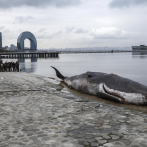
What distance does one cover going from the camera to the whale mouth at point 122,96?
11323mm

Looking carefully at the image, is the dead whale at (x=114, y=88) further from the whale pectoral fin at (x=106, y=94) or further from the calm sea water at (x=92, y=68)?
the calm sea water at (x=92, y=68)

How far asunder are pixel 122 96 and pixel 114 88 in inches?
27.8

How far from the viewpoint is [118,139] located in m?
5.61

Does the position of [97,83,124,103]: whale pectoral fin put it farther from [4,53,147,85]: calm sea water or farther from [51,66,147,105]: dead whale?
[4,53,147,85]: calm sea water

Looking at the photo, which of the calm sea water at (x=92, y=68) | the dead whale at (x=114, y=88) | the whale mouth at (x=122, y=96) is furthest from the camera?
the calm sea water at (x=92, y=68)

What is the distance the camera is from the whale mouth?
11.3 m

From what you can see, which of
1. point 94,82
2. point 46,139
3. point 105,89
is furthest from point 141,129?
point 94,82

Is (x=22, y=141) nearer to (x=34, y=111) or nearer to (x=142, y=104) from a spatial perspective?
(x=34, y=111)

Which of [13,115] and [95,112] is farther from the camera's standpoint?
[95,112]

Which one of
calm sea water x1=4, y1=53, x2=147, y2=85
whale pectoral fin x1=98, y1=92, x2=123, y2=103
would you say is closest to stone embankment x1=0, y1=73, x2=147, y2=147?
whale pectoral fin x1=98, y1=92, x2=123, y2=103

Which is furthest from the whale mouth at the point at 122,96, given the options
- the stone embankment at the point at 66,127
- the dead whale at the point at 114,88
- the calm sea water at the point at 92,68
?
the calm sea water at the point at 92,68

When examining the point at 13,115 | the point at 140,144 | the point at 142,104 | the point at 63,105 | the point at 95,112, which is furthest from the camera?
the point at 142,104

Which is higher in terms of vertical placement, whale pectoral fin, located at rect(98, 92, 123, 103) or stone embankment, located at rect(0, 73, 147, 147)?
stone embankment, located at rect(0, 73, 147, 147)

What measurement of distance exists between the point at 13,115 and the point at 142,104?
22.9 feet
